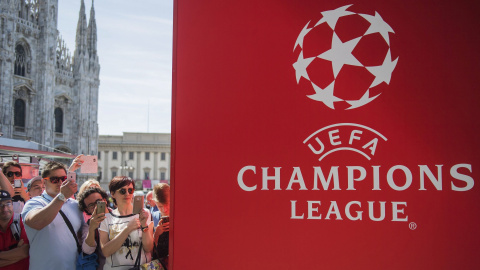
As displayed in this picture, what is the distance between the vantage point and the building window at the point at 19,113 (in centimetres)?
3369

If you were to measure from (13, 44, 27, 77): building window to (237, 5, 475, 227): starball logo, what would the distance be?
37.5 meters

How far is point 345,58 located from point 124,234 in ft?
7.33

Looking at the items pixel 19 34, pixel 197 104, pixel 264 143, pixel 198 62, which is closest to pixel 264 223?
pixel 264 143

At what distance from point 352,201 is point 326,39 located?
0.55m

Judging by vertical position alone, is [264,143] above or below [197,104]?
below

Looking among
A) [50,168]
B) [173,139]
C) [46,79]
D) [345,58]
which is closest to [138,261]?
[50,168]

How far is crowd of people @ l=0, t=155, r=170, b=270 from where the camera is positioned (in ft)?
9.97

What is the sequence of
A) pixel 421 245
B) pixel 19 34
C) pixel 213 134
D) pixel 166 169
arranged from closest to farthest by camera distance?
pixel 421 245, pixel 213 134, pixel 19 34, pixel 166 169

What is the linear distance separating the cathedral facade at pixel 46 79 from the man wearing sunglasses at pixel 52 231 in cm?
2646

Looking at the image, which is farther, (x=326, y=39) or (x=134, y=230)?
(x=134, y=230)

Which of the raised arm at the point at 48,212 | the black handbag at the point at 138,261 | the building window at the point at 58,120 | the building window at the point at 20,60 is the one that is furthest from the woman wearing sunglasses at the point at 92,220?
the building window at the point at 58,120

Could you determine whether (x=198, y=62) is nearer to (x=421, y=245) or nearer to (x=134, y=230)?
(x=421, y=245)

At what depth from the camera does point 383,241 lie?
4.22 ft

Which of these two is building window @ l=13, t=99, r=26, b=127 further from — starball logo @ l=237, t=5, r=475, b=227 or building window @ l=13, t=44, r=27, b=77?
starball logo @ l=237, t=5, r=475, b=227
